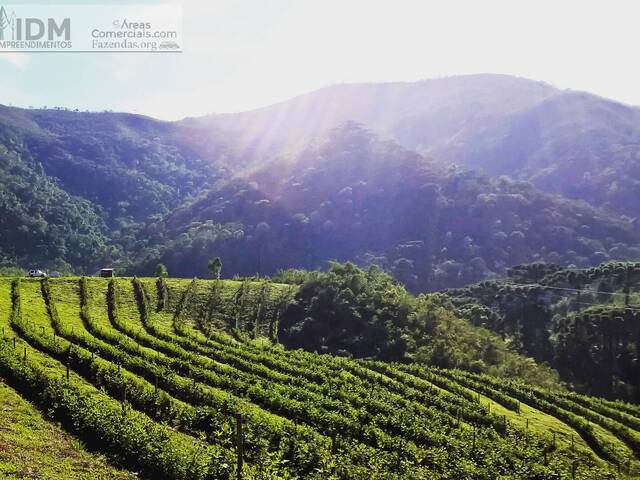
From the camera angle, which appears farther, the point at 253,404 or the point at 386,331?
the point at 386,331

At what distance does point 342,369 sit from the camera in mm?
66438

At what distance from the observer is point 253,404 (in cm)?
4641

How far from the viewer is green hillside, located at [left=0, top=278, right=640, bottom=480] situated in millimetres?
30219

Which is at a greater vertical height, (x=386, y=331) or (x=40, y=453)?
(x=40, y=453)

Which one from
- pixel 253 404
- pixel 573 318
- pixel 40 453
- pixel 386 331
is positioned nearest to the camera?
pixel 40 453

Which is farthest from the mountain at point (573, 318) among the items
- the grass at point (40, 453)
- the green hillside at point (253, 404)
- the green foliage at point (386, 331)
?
the grass at point (40, 453)

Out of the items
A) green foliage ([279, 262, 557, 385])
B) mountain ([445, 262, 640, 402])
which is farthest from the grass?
mountain ([445, 262, 640, 402])

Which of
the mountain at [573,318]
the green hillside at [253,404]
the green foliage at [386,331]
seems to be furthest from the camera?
the mountain at [573,318]

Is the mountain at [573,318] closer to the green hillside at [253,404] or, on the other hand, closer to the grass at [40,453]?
the green hillside at [253,404]

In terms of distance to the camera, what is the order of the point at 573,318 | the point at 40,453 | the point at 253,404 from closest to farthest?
the point at 40,453, the point at 253,404, the point at 573,318

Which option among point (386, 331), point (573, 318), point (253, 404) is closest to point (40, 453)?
point (253, 404)

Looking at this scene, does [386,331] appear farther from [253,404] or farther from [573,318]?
[253,404]

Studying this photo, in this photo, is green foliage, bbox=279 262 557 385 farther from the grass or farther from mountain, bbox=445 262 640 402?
the grass

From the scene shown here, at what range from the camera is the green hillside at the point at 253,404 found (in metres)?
30.2
